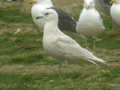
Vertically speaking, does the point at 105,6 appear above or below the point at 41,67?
above

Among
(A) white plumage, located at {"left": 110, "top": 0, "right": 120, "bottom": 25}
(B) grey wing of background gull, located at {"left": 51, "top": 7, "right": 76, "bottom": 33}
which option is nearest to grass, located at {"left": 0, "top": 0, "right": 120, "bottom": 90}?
(B) grey wing of background gull, located at {"left": 51, "top": 7, "right": 76, "bottom": 33}

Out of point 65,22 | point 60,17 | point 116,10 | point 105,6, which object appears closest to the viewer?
point 116,10

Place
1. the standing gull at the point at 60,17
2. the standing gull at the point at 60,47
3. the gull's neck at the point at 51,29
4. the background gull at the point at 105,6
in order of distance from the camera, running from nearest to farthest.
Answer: the standing gull at the point at 60,47 → the gull's neck at the point at 51,29 → the standing gull at the point at 60,17 → the background gull at the point at 105,6

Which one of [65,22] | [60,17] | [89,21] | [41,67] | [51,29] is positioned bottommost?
[41,67]

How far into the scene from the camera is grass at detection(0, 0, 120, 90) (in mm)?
6636

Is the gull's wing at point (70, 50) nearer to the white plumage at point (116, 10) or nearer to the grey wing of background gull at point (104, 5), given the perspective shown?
the white plumage at point (116, 10)

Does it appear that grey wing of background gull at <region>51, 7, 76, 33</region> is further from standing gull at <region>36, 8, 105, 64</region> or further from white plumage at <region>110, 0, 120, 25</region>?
standing gull at <region>36, 8, 105, 64</region>

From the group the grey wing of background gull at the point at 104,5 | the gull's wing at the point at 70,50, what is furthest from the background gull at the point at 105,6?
the gull's wing at the point at 70,50

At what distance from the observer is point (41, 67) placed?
8078mm

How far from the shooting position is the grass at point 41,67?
21.8 ft

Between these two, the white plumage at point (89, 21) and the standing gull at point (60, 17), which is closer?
the white plumage at point (89, 21)

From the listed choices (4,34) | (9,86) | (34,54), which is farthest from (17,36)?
(9,86)

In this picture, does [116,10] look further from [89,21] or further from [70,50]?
[70,50]

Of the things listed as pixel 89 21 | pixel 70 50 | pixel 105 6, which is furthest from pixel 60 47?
pixel 105 6
